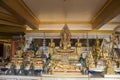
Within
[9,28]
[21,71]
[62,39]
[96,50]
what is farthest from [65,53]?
[9,28]

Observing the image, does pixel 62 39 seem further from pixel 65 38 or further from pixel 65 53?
pixel 65 53

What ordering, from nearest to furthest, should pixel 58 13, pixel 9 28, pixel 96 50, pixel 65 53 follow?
pixel 58 13
pixel 65 53
pixel 96 50
pixel 9 28

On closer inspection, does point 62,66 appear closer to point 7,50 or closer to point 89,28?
point 89,28

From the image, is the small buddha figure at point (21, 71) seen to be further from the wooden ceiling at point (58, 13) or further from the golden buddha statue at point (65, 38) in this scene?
the golden buddha statue at point (65, 38)

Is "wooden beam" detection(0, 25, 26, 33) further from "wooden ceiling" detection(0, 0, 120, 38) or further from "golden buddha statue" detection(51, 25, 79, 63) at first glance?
"golden buddha statue" detection(51, 25, 79, 63)

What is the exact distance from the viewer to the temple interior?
326 centimetres

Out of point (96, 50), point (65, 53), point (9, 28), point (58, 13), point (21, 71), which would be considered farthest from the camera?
point (9, 28)

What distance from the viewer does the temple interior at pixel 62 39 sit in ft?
10.7

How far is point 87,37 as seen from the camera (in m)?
4.92

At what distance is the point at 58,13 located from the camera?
3982 mm

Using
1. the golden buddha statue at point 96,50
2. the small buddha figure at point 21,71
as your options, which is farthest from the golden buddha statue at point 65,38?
the small buddha figure at point 21,71

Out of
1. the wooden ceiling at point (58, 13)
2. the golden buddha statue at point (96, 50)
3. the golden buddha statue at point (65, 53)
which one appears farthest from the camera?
the golden buddha statue at point (96, 50)

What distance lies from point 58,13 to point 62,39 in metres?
0.60

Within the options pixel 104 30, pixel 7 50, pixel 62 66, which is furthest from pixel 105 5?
pixel 7 50
